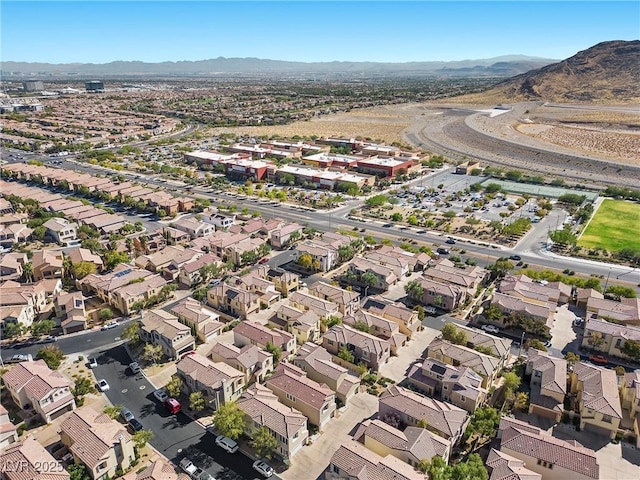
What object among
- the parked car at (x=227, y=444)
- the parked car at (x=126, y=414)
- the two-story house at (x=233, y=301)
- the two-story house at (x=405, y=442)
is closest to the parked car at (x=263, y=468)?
the parked car at (x=227, y=444)

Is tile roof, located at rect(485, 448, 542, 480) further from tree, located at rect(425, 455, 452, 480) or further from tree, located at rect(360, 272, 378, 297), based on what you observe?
tree, located at rect(360, 272, 378, 297)

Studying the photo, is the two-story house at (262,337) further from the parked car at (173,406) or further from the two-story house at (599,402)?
the two-story house at (599,402)

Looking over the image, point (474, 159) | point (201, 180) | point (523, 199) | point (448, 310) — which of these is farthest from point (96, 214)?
point (474, 159)

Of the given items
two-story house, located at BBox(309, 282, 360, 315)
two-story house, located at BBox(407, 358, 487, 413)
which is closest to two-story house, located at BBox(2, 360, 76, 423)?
two-story house, located at BBox(309, 282, 360, 315)

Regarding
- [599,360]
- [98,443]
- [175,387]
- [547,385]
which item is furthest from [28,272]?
[599,360]

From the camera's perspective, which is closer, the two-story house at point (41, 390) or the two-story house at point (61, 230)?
the two-story house at point (41, 390)

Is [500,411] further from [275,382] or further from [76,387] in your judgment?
[76,387]
